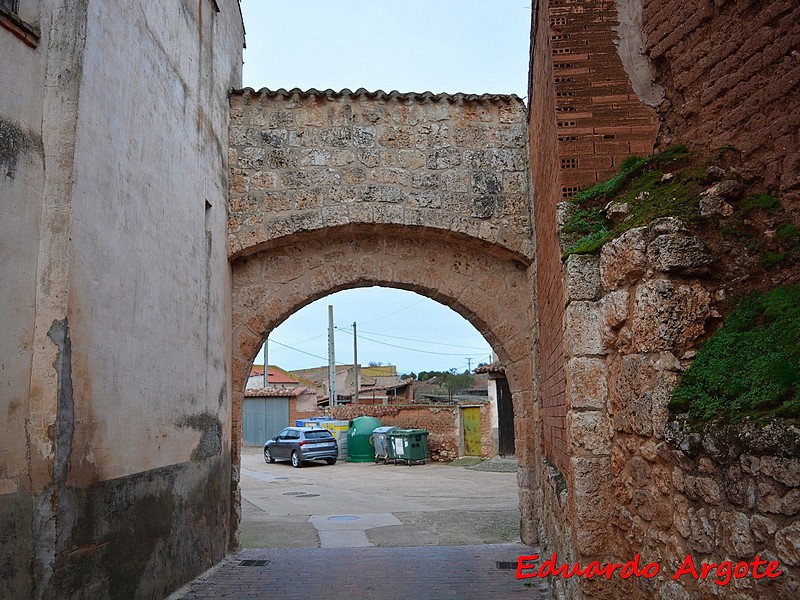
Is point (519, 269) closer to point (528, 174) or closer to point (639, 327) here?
point (528, 174)

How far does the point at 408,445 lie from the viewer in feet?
58.0

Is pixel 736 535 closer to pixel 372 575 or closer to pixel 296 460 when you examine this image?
pixel 372 575

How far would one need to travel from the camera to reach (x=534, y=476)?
669 centimetres

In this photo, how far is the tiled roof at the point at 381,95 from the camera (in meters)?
6.95

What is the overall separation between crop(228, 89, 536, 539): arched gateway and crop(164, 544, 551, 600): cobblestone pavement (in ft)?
2.31

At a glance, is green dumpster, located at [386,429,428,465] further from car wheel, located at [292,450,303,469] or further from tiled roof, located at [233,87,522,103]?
tiled roof, located at [233,87,522,103]

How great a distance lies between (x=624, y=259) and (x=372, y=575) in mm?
3789

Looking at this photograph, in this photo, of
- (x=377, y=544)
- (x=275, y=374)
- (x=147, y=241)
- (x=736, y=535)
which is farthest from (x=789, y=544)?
(x=275, y=374)

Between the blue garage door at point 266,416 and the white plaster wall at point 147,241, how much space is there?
21.2 m

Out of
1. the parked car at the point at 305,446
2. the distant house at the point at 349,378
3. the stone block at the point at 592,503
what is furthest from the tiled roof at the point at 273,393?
the stone block at the point at 592,503

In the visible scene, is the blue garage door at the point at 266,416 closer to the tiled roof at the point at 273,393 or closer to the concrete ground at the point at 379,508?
the tiled roof at the point at 273,393

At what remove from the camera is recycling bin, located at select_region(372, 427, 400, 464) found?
1810 centimetres

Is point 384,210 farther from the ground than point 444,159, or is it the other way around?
point 444,159

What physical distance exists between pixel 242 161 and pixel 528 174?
2.89 metres
